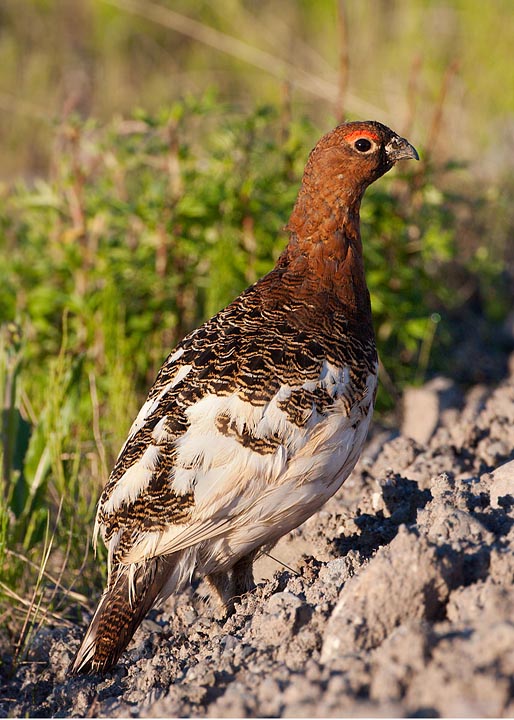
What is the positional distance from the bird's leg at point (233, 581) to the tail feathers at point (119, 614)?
33 centimetres

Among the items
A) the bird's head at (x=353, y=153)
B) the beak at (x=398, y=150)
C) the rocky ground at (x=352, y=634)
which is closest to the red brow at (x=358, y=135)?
the bird's head at (x=353, y=153)

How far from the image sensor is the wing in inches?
127

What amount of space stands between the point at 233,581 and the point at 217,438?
0.76m

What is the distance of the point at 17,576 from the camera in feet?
12.6

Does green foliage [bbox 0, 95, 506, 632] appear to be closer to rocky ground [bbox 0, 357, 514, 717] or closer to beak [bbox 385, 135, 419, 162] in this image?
beak [bbox 385, 135, 419, 162]

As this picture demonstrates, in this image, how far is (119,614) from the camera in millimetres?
3195

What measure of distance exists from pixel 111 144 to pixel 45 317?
3.93 ft

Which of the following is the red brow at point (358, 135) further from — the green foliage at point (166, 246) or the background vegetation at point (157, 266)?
the background vegetation at point (157, 266)

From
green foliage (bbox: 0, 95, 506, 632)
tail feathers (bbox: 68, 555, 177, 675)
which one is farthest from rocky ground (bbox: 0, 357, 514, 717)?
green foliage (bbox: 0, 95, 506, 632)

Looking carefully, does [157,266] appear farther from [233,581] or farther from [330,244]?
[233,581]

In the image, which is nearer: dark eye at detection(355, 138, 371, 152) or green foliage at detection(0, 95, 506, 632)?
dark eye at detection(355, 138, 371, 152)

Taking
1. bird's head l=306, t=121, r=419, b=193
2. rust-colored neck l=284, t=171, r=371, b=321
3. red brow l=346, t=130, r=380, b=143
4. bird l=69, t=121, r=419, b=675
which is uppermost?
red brow l=346, t=130, r=380, b=143

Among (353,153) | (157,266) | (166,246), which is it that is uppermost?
(353,153)

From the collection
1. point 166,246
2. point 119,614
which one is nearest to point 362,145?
point 166,246
